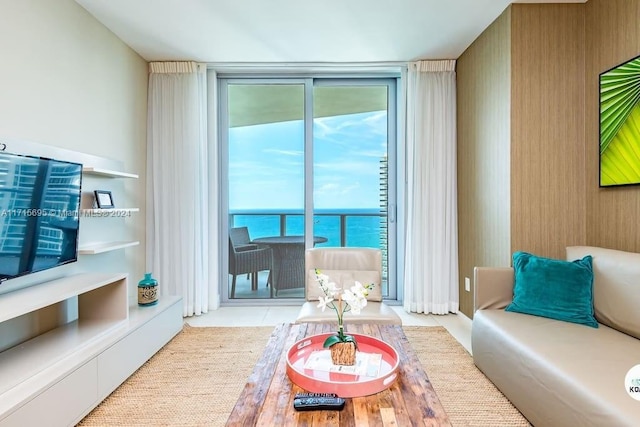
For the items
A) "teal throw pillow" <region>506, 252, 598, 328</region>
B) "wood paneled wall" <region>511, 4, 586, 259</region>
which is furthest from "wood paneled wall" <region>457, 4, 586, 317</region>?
"teal throw pillow" <region>506, 252, 598, 328</region>

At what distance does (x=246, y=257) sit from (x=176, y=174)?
47.6 inches

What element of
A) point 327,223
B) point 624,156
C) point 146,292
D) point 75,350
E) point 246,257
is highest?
point 624,156

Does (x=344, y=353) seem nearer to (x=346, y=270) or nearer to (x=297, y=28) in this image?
(x=346, y=270)

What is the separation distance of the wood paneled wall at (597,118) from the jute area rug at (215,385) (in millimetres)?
1324

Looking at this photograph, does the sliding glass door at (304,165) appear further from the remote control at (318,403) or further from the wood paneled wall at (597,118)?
the remote control at (318,403)

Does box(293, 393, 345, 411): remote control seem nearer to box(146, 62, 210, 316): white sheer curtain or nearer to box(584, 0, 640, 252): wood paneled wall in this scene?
box(584, 0, 640, 252): wood paneled wall

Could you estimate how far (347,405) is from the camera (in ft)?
4.33

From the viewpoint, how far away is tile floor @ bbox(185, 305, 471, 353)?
3406mm

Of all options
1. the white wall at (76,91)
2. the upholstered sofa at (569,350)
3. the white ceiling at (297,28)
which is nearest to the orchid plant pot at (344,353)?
the upholstered sofa at (569,350)

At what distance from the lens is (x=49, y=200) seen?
2.10 m

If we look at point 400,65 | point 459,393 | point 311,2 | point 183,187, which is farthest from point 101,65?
point 459,393

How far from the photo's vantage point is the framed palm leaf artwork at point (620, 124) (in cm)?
222

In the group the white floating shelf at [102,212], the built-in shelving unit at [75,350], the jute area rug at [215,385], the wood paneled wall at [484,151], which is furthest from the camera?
the wood paneled wall at [484,151]

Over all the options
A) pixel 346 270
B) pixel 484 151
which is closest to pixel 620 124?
pixel 484 151
